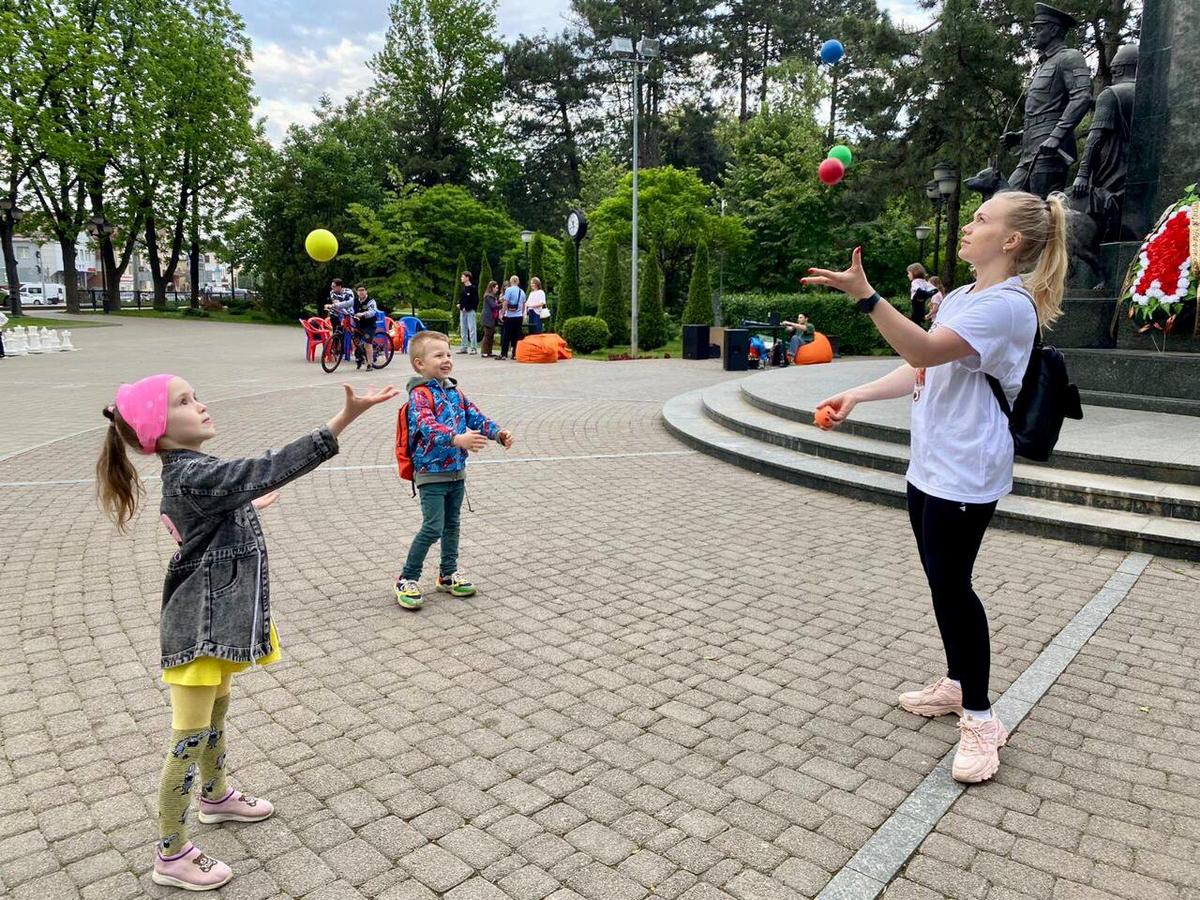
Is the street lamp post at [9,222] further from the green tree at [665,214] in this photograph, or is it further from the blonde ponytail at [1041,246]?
the blonde ponytail at [1041,246]

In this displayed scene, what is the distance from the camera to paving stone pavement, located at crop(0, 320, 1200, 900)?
2641 mm

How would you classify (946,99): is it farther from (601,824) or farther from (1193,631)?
(601,824)

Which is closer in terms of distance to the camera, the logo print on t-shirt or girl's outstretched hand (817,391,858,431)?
the logo print on t-shirt

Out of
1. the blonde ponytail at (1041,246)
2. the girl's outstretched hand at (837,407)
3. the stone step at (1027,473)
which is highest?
the blonde ponytail at (1041,246)

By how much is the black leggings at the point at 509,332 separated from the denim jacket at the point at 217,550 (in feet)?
60.4

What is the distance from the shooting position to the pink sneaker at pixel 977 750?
3.06 m

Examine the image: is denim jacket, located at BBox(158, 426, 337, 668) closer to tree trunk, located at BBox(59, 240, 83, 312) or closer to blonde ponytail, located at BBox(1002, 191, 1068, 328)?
blonde ponytail, located at BBox(1002, 191, 1068, 328)

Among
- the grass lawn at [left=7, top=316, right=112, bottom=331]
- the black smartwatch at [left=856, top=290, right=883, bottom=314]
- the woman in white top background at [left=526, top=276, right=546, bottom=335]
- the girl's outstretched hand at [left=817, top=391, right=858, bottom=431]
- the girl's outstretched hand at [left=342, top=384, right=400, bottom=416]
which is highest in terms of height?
the woman in white top background at [left=526, top=276, right=546, bottom=335]

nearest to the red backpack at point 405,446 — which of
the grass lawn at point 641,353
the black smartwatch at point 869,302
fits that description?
the black smartwatch at point 869,302

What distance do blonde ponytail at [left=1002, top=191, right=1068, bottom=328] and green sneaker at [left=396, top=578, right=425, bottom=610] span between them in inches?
135

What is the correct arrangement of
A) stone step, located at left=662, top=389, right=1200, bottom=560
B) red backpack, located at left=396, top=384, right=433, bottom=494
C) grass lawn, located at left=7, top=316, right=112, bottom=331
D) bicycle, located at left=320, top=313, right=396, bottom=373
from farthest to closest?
grass lawn, located at left=7, top=316, right=112, bottom=331 < bicycle, located at left=320, top=313, right=396, bottom=373 < stone step, located at left=662, top=389, right=1200, bottom=560 < red backpack, located at left=396, top=384, right=433, bottom=494

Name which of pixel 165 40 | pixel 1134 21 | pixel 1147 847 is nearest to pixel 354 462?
pixel 1147 847

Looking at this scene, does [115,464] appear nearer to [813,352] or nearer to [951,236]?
[813,352]

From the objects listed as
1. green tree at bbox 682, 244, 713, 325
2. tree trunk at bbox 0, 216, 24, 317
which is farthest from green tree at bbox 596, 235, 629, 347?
tree trunk at bbox 0, 216, 24, 317
